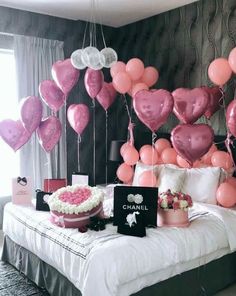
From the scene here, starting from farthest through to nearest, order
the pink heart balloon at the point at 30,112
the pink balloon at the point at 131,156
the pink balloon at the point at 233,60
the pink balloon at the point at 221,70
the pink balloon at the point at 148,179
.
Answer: the pink balloon at the point at 131,156
the pink balloon at the point at 148,179
the pink heart balloon at the point at 30,112
the pink balloon at the point at 221,70
the pink balloon at the point at 233,60

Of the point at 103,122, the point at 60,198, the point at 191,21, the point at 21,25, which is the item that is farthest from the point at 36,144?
the point at 191,21

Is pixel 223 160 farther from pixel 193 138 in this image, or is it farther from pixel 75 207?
pixel 75 207

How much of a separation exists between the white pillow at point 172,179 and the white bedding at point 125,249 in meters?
0.40

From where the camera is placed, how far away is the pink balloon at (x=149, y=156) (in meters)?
3.75

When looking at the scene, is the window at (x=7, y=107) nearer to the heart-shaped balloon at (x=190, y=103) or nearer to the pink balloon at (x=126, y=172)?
the pink balloon at (x=126, y=172)

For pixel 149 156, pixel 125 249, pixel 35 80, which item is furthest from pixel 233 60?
pixel 35 80

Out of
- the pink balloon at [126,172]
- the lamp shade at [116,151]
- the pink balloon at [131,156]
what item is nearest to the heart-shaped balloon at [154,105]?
the pink balloon at [131,156]

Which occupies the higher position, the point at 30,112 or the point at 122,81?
the point at 122,81

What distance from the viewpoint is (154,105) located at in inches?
111

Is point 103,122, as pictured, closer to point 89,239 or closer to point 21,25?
point 21,25

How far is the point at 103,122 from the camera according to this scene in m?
5.02

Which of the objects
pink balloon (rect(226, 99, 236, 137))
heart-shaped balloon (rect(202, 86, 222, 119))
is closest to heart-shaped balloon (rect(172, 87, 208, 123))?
pink balloon (rect(226, 99, 236, 137))

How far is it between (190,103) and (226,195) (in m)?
0.92

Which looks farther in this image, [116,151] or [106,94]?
[116,151]
